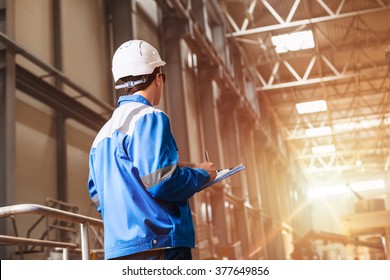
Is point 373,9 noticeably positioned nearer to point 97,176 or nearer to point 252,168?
point 97,176

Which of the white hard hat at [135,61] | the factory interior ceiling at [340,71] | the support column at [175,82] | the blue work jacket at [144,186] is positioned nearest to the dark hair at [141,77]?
the white hard hat at [135,61]

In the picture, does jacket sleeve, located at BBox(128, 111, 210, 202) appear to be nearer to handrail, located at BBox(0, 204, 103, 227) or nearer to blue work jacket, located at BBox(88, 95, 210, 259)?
blue work jacket, located at BBox(88, 95, 210, 259)

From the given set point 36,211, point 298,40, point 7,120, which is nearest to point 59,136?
point 7,120

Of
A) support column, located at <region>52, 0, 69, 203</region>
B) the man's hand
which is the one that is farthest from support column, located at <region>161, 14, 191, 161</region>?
the man's hand

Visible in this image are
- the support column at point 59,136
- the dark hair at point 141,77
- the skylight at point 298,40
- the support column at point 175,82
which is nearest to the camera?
the dark hair at point 141,77

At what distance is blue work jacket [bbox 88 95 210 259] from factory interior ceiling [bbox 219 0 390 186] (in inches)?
142

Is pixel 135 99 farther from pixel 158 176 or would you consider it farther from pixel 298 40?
pixel 298 40

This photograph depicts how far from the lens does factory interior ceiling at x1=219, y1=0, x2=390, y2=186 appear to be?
645cm

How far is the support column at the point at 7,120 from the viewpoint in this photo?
5754 mm

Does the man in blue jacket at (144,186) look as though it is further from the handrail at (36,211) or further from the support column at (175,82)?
the support column at (175,82)

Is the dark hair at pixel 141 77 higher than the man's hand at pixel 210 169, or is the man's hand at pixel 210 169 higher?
the dark hair at pixel 141 77

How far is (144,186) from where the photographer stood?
96.2 inches

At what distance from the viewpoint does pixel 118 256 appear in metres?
2.52
